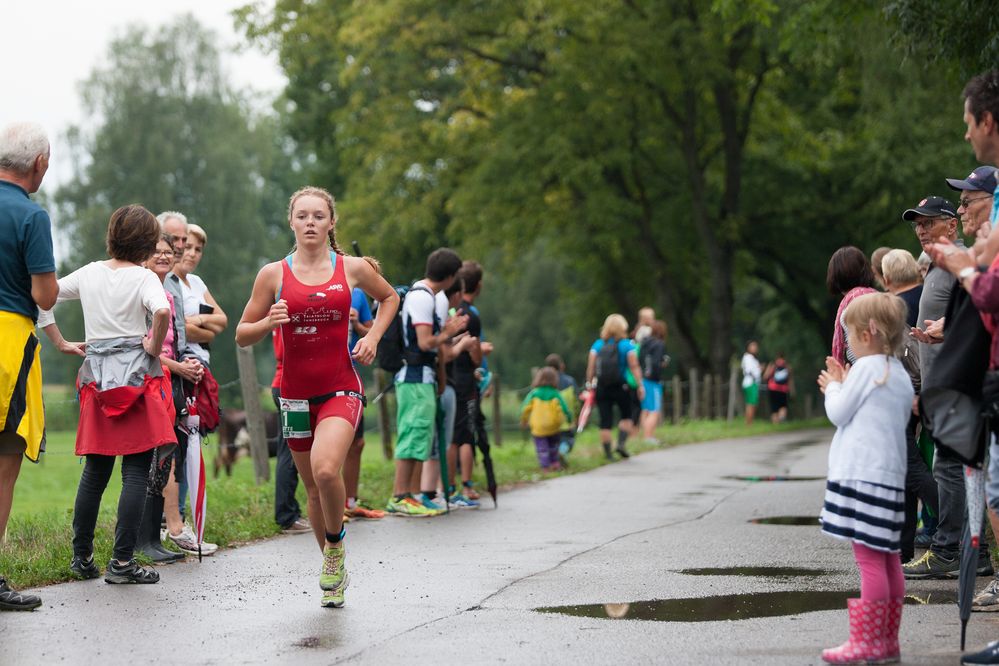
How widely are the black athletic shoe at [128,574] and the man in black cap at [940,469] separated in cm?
418

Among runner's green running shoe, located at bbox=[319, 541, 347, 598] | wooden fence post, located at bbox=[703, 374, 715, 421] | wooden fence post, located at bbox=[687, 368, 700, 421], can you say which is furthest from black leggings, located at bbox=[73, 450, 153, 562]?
wooden fence post, located at bbox=[703, 374, 715, 421]

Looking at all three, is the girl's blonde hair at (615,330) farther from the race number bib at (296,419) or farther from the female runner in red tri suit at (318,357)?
the race number bib at (296,419)

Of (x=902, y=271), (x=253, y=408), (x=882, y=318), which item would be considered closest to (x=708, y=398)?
(x=253, y=408)

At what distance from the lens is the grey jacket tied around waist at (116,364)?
7699mm

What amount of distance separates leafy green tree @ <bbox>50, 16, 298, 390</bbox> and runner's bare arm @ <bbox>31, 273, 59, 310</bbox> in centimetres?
4655

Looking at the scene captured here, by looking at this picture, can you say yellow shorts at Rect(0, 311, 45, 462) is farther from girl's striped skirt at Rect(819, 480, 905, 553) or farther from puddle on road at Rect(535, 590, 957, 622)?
girl's striped skirt at Rect(819, 480, 905, 553)

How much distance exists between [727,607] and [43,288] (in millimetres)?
3711

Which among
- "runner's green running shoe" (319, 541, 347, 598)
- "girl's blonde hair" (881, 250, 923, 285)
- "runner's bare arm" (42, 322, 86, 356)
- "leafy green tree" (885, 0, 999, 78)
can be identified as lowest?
"runner's green running shoe" (319, 541, 347, 598)

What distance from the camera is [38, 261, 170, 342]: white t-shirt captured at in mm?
7773

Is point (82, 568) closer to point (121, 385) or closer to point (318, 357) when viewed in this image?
point (121, 385)

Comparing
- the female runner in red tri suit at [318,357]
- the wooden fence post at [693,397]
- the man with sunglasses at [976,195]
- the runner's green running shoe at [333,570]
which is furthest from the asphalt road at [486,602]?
the wooden fence post at [693,397]

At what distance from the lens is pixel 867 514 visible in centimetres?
549

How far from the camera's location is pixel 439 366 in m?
11.3

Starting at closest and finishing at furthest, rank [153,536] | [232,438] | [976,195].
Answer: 1. [976,195]
2. [153,536]
3. [232,438]
